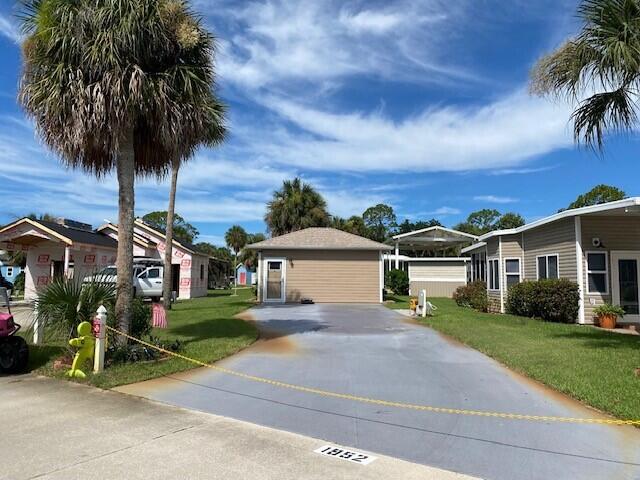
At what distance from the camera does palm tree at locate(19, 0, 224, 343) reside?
938 cm

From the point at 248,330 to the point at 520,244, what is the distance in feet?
41.6

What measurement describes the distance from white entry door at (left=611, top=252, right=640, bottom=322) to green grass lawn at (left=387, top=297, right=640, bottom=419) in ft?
6.45

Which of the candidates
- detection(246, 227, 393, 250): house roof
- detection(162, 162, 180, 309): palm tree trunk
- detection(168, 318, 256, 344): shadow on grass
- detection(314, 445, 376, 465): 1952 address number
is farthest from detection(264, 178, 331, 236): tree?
detection(314, 445, 376, 465): 1952 address number

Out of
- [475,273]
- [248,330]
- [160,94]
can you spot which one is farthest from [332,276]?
[160,94]

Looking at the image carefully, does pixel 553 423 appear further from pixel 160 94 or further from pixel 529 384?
pixel 160 94

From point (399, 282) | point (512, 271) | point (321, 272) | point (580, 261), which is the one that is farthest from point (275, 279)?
point (580, 261)

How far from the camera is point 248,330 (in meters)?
14.1

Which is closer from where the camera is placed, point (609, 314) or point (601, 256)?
point (609, 314)

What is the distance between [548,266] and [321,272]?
449 inches

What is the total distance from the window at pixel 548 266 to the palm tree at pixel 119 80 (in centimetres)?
1361

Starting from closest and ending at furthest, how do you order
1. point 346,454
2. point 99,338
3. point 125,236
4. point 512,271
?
point 346,454 < point 99,338 < point 125,236 < point 512,271

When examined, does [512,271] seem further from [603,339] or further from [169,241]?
[169,241]

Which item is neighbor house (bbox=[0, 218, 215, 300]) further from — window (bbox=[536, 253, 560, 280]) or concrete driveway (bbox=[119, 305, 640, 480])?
window (bbox=[536, 253, 560, 280])

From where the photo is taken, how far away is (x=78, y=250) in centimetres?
2727
